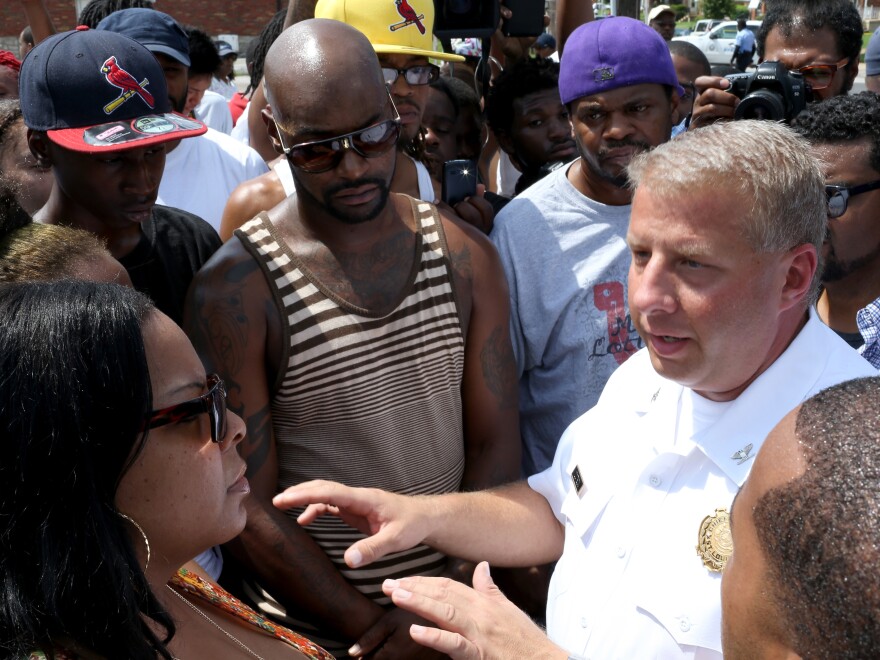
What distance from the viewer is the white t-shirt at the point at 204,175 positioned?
3.62 m

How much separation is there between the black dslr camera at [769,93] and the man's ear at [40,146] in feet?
7.33

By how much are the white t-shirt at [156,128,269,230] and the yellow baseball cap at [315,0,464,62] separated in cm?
85

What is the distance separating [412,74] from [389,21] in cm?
19

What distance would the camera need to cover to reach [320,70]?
7.84 ft

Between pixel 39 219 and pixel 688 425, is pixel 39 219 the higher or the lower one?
the higher one

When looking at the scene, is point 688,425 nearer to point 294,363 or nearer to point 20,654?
point 294,363

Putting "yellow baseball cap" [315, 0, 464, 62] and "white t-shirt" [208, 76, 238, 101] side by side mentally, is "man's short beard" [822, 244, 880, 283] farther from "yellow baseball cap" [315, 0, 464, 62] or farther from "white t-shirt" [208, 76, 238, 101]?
"white t-shirt" [208, 76, 238, 101]

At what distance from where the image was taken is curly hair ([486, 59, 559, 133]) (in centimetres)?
429

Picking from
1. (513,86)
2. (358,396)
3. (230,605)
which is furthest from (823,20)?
(230,605)

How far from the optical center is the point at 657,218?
1.88 m

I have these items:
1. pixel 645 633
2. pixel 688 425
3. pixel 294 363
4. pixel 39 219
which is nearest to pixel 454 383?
pixel 294 363

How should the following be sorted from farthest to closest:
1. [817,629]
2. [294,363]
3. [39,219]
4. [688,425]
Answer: [39,219], [294,363], [688,425], [817,629]

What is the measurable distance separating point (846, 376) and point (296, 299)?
131 cm

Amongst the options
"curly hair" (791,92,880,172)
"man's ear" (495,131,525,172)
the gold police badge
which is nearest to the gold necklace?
the gold police badge
